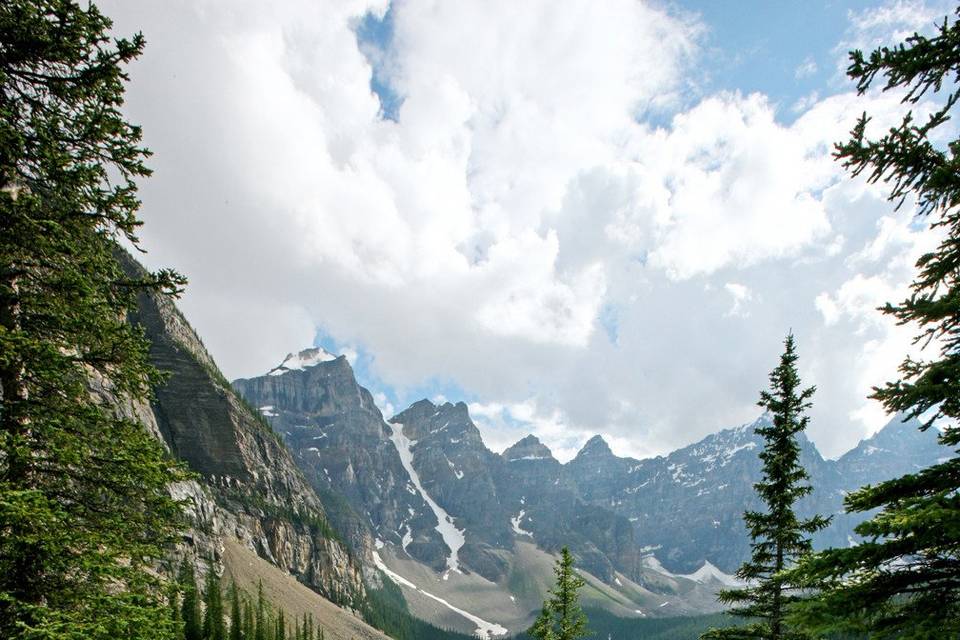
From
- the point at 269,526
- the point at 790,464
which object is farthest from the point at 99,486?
the point at 269,526

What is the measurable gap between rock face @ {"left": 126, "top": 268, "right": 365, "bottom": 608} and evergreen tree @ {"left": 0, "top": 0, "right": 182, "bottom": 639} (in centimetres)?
16470

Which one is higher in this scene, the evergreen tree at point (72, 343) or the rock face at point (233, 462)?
the rock face at point (233, 462)

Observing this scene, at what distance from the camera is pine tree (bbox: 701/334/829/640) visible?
1591cm

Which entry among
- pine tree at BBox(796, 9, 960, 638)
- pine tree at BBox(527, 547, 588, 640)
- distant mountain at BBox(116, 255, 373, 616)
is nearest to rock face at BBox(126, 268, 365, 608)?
distant mountain at BBox(116, 255, 373, 616)

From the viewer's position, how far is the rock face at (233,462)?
166m

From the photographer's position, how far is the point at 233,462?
180250 millimetres

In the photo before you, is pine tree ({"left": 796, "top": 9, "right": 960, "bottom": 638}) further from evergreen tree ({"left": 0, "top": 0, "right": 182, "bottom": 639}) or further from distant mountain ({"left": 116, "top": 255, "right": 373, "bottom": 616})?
distant mountain ({"left": 116, "top": 255, "right": 373, "bottom": 616})

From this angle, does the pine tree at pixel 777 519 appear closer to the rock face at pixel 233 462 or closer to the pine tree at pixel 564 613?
the pine tree at pixel 564 613

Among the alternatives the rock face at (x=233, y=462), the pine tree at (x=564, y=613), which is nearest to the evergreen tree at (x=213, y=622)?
the pine tree at (x=564, y=613)

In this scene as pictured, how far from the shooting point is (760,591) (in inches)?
619

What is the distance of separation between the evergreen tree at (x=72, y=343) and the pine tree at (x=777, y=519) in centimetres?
1531

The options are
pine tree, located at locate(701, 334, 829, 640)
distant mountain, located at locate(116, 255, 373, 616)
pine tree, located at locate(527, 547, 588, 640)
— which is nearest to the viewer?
pine tree, located at locate(701, 334, 829, 640)

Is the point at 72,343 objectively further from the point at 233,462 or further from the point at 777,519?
the point at 233,462

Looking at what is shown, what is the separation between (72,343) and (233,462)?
19280cm
